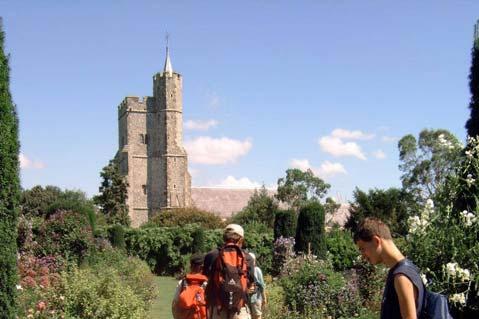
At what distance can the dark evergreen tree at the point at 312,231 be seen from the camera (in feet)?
56.2

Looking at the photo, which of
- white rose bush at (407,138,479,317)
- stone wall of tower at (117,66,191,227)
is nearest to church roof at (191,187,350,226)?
stone wall of tower at (117,66,191,227)

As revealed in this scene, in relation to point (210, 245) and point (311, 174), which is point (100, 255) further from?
point (311, 174)

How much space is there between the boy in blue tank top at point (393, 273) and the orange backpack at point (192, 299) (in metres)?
2.57

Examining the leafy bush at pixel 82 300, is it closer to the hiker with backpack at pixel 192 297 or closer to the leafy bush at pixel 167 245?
the hiker with backpack at pixel 192 297

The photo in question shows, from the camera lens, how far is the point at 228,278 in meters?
5.35

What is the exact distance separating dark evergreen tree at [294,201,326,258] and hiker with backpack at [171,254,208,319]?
39.1ft

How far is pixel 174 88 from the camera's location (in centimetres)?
6394

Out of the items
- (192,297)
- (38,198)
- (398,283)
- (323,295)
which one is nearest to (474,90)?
(323,295)

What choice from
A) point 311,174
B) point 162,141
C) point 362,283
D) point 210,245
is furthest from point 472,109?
point 162,141

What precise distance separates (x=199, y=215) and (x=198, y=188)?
2686 centimetres

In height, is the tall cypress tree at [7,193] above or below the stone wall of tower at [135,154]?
below

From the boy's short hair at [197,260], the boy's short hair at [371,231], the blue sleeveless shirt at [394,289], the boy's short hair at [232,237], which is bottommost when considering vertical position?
the blue sleeveless shirt at [394,289]

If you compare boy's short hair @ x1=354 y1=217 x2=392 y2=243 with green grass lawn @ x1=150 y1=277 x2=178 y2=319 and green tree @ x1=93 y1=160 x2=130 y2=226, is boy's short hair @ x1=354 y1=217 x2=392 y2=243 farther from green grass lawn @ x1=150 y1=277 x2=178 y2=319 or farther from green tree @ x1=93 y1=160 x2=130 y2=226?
green tree @ x1=93 y1=160 x2=130 y2=226

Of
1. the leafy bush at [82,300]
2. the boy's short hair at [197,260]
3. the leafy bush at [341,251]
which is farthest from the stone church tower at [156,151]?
the boy's short hair at [197,260]
